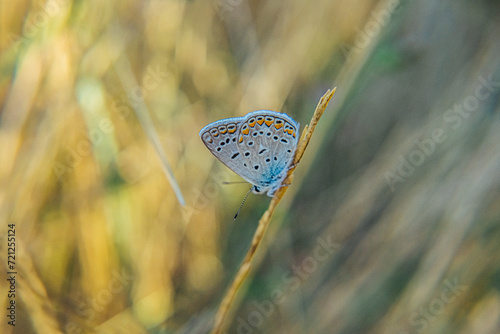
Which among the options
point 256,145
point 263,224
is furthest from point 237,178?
point 263,224

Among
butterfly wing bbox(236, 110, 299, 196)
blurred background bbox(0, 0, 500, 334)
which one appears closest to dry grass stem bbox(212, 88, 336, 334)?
butterfly wing bbox(236, 110, 299, 196)

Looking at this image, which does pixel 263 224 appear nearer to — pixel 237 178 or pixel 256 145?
pixel 256 145

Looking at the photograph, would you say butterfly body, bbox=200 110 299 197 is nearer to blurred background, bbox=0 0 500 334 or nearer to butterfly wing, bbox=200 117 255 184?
butterfly wing, bbox=200 117 255 184

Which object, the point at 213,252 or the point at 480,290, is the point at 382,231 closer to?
the point at 480,290

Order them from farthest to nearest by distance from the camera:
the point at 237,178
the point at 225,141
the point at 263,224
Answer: the point at 237,178 < the point at 225,141 < the point at 263,224

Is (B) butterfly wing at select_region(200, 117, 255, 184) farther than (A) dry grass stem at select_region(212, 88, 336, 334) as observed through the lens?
Yes

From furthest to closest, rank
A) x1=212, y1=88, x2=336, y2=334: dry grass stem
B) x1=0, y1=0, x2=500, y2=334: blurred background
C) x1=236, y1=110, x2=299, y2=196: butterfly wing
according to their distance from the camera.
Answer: x1=0, y1=0, x2=500, y2=334: blurred background, x1=236, y1=110, x2=299, y2=196: butterfly wing, x1=212, y1=88, x2=336, y2=334: dry grass stem

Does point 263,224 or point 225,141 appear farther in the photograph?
point 225,141

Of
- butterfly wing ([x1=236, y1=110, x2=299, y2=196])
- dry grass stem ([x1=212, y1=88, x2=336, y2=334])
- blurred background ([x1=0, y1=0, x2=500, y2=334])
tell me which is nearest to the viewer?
dry grass stem ([x1=212, y1=88, x2=336, y2=334])
